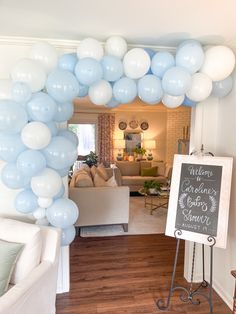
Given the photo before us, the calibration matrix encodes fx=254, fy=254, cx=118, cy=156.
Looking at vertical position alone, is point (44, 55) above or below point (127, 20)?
below

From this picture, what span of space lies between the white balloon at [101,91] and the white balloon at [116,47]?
0.25m

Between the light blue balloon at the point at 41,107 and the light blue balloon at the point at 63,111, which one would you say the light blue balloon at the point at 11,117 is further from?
the light blue balloon at the point at 63,111

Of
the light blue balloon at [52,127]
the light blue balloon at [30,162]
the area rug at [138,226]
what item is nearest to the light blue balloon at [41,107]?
the light blue balloon at [52,127]

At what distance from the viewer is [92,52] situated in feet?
6.22

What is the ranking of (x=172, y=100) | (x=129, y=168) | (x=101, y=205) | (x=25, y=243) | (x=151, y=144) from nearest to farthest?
(x=25, y=243), (x=172, y=100), (x=101, y=205), (x=129, y=168), (x=151, y=144)

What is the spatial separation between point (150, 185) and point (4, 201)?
3.24 m

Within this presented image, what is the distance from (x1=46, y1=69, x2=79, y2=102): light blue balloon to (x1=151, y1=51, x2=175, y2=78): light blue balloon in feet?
2.11

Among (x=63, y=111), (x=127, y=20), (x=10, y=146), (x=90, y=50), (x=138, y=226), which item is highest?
(x=127, y=20)

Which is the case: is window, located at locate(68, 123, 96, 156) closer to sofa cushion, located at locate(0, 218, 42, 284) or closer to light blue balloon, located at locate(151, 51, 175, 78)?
light blue balloon, located at locate(151, 51, 175, 78)

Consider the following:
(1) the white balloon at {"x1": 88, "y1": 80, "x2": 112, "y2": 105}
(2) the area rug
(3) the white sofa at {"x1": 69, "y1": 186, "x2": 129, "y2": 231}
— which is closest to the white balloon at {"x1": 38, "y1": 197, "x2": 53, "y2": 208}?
(1) the white balloon at {"x1": 88, "y1": 80, "x2": 112, "y2": 105}

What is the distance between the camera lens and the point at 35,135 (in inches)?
66.7

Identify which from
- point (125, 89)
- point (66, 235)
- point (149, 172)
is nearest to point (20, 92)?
point (125, 89)

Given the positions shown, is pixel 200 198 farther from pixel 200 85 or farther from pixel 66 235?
pixel 66 235

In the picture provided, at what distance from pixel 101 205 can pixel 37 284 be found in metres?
2.30
